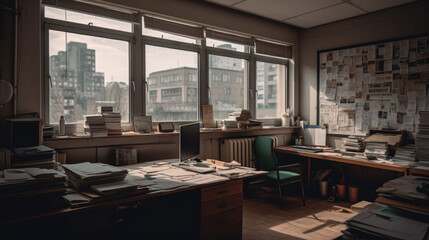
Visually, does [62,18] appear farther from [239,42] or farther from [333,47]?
[333,47]

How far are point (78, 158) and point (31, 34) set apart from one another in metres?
1.28

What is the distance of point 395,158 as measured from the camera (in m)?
3.66

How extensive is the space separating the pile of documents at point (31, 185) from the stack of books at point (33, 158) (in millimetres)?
488

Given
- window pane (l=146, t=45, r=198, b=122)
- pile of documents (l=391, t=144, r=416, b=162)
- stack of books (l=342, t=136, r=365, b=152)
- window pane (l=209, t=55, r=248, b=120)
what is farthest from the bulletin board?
window pane (l=146, t=45, r=198, b=122)

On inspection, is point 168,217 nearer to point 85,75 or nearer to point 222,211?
point 222,211

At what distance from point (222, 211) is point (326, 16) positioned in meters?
3.54

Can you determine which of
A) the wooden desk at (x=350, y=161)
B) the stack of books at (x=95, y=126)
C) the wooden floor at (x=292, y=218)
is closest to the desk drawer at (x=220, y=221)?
the wooden floor at (x=292, y=218)

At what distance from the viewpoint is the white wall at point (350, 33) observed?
3.96 metres

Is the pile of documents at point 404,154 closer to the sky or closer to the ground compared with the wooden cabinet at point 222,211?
closer to the sky

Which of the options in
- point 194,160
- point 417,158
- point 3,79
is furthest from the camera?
point 417,158

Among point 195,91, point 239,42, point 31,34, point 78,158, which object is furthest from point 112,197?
point 239,42

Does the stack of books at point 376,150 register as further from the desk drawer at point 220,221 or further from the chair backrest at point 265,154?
the desk drawer at point 220,221

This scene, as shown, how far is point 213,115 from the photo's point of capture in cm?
432

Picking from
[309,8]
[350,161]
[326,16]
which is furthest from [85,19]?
[350,161]
